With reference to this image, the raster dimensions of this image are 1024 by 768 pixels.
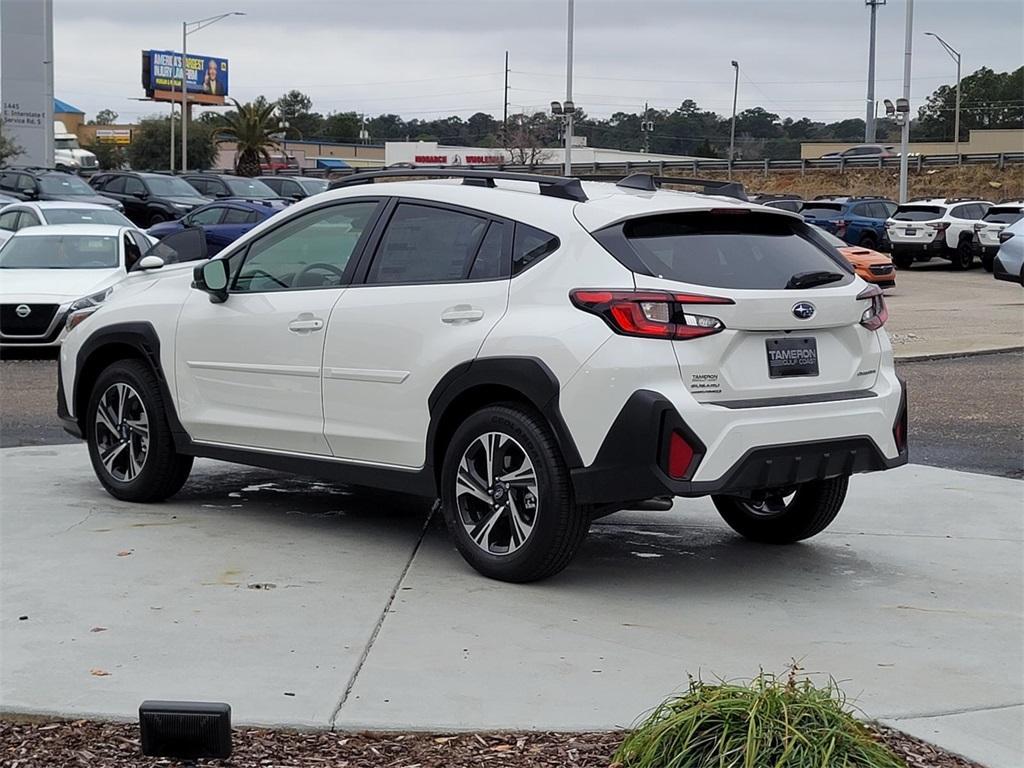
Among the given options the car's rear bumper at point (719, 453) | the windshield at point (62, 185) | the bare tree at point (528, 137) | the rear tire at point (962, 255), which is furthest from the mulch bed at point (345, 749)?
the bare tree at point (528, 137)

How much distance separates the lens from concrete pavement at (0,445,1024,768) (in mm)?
4797

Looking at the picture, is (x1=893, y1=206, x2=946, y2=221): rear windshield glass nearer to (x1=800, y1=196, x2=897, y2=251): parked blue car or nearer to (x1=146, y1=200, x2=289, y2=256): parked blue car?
(x1=800, y1=196, x2=897, y2=251): parked blue car

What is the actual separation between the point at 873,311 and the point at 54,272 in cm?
1270

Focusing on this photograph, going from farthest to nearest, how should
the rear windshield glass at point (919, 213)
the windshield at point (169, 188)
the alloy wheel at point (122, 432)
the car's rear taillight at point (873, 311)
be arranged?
the rear windshield glass at point (919, 213), the windshield at point (169, 188), the alloy wheel at point (122, 432), the car's rear taillight at point (873, 311)

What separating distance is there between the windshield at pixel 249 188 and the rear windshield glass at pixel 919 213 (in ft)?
55.5

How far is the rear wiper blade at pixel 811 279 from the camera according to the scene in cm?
639

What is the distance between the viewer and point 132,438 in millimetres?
8070

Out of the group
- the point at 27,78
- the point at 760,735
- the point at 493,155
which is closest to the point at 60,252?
the point at 760,735

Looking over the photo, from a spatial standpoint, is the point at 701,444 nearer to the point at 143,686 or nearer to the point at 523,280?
the point at 523,280

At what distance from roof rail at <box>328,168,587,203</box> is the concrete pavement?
1772 mm

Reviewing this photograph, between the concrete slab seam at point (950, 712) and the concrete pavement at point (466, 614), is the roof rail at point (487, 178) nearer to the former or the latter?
the concrete pavement at point (466, 614)

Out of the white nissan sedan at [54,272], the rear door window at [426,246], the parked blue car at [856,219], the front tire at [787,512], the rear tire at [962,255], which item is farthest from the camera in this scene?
the parked blue car at [856,219]

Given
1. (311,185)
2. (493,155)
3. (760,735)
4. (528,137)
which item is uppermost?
(528,137)

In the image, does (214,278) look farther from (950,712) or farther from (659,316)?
(950,712)
